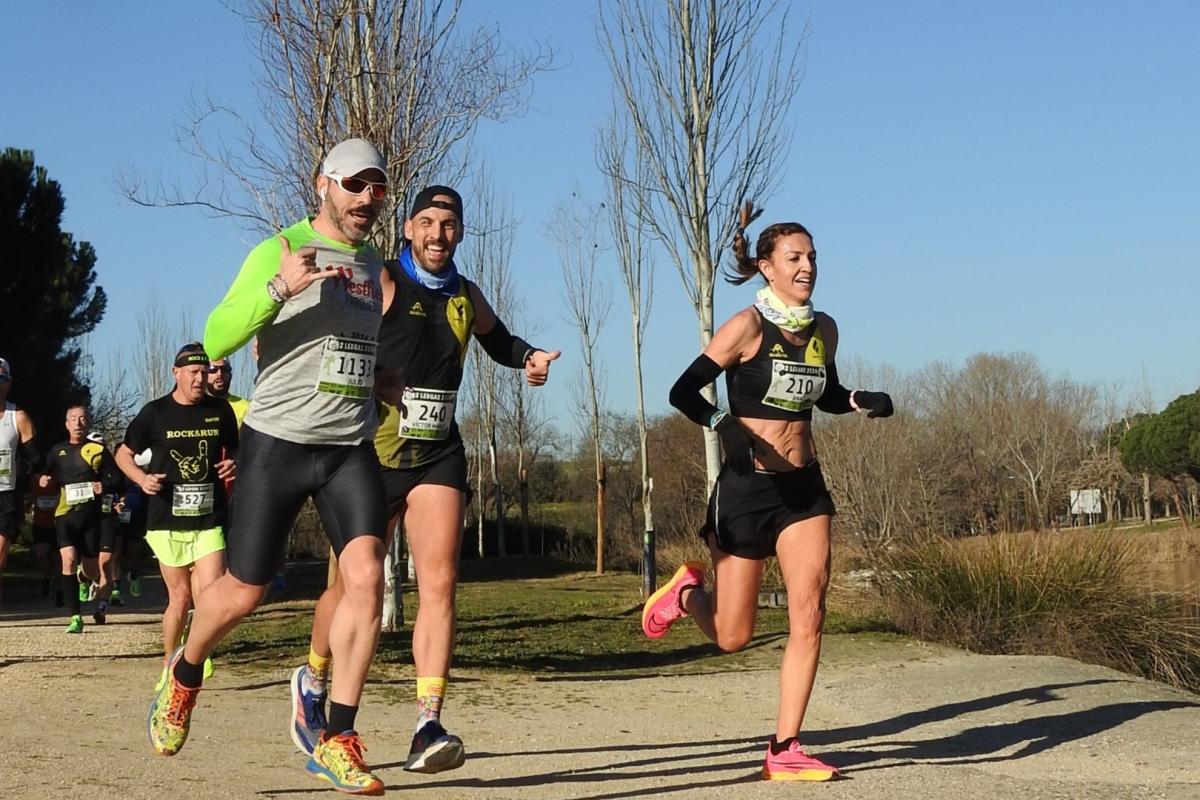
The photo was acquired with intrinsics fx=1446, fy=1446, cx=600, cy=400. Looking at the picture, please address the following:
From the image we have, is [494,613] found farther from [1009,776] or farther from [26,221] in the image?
[26,221]

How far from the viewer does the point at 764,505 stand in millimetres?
6625

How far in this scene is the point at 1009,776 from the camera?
646 centimetres

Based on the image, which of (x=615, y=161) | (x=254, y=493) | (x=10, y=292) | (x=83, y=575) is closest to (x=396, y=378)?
(x=254, y=493)

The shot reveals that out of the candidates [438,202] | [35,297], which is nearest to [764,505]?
[438,202]

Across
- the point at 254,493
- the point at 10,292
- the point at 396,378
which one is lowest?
the point at 254,493

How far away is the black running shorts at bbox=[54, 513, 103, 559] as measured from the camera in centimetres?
1548

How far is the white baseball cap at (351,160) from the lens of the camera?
17.8 feet

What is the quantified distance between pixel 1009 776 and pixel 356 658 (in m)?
3.03

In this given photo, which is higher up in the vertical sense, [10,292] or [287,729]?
[10,292]

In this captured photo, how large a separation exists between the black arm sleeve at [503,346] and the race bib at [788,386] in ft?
3.66

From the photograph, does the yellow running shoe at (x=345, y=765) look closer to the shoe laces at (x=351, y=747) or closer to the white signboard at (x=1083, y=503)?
the shoe laces at (x=351, y=747)

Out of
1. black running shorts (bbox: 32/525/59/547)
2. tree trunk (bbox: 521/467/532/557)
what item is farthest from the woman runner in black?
tree trunk (bbox: 521/467/532/557)

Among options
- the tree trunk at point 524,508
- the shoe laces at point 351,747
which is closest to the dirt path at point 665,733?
the shoe laces at point 351,747

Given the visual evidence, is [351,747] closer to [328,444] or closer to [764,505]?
[328,444]
